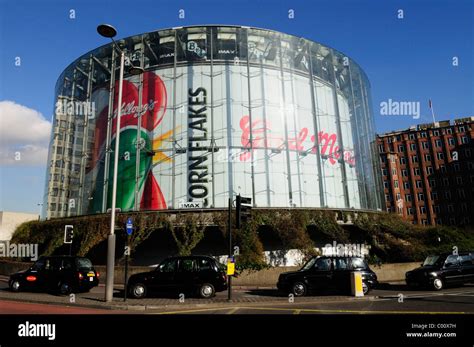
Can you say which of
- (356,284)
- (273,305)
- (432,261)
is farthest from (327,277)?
(432,261)

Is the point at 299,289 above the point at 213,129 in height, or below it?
below

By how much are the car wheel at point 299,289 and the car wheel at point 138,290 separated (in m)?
6.11

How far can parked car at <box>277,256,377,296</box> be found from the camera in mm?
14445

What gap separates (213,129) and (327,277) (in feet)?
48.5

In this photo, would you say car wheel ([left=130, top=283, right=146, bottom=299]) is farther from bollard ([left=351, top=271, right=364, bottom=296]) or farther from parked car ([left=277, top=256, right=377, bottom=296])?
bollard ([left=351, top=271, right=364, bottom=296])

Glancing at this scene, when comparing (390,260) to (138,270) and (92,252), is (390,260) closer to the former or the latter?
(138,270)

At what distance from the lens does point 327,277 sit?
1460 centimetres

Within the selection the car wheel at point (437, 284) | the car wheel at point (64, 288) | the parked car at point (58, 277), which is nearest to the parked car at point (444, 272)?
the car wheel at point (437, 284)

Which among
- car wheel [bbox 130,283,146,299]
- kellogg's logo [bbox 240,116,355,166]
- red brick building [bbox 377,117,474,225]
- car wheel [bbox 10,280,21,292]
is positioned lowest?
car wheel [bbox 130,283,146,299]

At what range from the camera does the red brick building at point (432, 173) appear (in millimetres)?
76375

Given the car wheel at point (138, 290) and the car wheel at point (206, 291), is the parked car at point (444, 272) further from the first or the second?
the car wheel at point (138, 290)

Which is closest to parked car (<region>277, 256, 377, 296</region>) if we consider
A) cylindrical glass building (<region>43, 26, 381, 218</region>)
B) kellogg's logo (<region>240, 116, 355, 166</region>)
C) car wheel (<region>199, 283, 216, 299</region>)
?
car wheel (<region>199, 283, 216, 299</region>)

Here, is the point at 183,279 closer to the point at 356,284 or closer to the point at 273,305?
the point at 273,305
